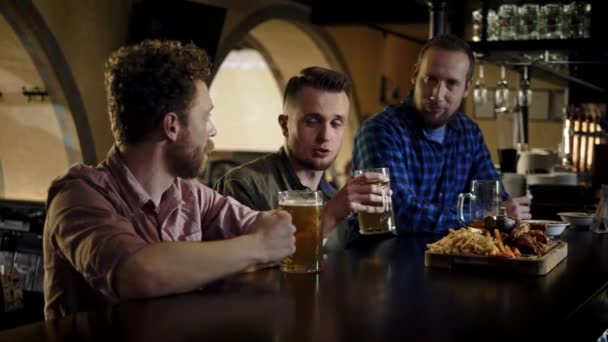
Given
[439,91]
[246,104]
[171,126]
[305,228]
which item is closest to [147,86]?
[171,126]

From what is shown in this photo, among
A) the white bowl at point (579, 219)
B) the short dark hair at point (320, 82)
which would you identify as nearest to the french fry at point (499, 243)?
the short dark hair at point (320, 82)

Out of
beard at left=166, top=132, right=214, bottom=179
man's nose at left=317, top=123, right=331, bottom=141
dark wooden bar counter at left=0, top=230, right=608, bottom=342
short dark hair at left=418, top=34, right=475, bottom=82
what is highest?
short dark hair at left=418, top=34, right=475, bottom=82

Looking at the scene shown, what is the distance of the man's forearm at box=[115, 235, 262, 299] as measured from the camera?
151cm

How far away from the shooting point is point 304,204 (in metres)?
1.83

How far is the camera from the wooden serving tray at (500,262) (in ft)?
6.40

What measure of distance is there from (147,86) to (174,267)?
0.43m

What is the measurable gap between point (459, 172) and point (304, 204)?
5.48 feet

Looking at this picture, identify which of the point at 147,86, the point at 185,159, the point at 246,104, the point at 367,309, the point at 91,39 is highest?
the point at 91,39

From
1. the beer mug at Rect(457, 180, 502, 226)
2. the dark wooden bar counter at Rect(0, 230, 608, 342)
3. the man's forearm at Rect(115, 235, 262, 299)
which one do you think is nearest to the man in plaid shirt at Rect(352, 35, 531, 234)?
the beer mug at Rect(457, 180, 502, 226)

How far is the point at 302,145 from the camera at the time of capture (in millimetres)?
2379

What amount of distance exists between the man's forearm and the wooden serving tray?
584 mm

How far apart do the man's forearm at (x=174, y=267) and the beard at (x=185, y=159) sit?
0.78 feet

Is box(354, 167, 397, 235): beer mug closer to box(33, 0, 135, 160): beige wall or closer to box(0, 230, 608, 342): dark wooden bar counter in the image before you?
box(0, 230, 608, 342): dark wooden bar counter

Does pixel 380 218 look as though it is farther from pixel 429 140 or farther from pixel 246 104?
pixel 246 104
